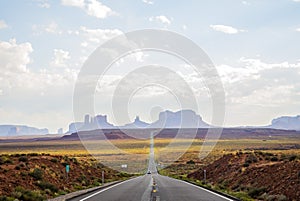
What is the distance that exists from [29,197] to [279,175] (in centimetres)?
1233

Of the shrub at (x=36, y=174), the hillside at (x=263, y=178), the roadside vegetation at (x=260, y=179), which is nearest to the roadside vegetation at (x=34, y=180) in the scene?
the shrub at (x=36, y=174)

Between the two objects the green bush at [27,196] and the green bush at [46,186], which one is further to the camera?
the green bush at [46,186]

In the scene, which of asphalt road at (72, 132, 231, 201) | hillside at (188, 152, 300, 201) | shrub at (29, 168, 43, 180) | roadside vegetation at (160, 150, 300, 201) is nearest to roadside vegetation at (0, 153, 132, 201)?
shrub at (29, 168, 43, 180)

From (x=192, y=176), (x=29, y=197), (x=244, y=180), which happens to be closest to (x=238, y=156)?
→ (x=192, y=176)

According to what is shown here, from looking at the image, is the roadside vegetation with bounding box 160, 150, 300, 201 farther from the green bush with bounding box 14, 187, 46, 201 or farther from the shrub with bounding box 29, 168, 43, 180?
the shrub with bounding box 29, 168, 43, 180

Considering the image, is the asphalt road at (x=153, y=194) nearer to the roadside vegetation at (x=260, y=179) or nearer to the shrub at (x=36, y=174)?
the roadside vegetation at (x=260, y=179)

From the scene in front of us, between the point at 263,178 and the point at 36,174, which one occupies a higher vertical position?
the point at 36,174

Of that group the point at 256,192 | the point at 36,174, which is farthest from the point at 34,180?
the point at 256,192

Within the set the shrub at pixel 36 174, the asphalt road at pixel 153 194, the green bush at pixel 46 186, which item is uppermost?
the shrub at pixel 36 174

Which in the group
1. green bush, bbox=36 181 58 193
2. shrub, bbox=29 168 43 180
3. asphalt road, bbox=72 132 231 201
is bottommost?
asphalt road, bbox=72 132 231 201

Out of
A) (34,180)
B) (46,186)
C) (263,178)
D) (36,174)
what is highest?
(36,174)

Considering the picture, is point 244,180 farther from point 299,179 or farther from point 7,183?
point 7,183

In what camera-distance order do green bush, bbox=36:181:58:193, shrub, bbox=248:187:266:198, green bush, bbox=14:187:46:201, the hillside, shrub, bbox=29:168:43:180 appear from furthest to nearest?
shrub, bbox=29:168:43:180 < green bush, bbox=36:181:58:193 < shrub, bbox=248:187:266:198 < the hillside < green bush, bbox=14:187:46:201

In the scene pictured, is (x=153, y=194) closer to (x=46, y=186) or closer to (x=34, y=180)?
(x=46, y=186)
